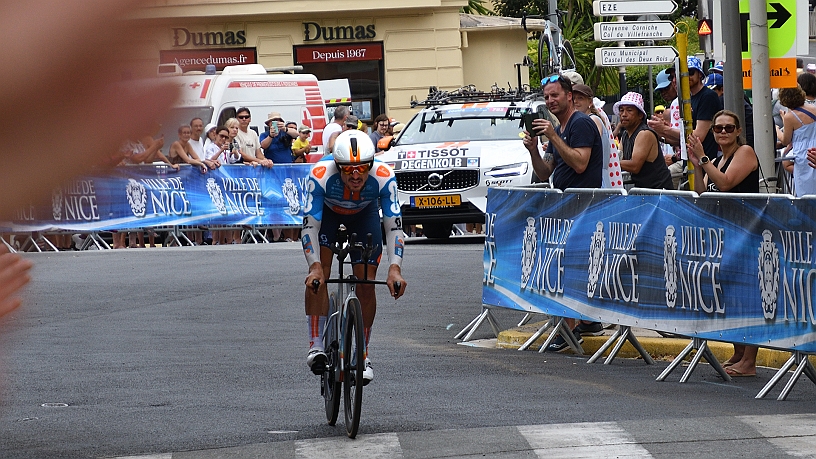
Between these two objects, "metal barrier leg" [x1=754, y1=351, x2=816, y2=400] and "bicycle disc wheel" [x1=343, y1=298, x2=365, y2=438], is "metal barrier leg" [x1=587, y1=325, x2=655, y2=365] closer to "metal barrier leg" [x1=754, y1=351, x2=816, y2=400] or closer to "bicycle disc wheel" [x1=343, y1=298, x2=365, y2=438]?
"metal barrier leg" [x1=754, y1=351, x2=816, y2=400]

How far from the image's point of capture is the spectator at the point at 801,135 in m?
12.1

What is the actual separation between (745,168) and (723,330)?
1268mm

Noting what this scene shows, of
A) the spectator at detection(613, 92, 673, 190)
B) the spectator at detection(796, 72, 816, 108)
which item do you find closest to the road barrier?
the spectator at detection(613, 92, 673, 190)

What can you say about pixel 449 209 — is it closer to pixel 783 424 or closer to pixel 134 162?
pixel 783 424

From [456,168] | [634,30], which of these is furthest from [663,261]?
[456,168]

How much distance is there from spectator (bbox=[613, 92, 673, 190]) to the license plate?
27.0 ft

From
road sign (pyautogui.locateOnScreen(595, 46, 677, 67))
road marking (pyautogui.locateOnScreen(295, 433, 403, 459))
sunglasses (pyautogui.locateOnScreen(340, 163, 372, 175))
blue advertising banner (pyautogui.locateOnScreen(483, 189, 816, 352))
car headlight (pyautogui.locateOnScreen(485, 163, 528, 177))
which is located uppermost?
road sign (pyautogui.locateOnScreen(595, 46, 677, 67))

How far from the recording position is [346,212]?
8008 mm

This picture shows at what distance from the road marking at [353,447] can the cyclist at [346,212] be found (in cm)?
67

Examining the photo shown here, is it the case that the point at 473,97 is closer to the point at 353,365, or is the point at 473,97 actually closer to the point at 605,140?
the point at 605,140

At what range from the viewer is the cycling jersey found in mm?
7793

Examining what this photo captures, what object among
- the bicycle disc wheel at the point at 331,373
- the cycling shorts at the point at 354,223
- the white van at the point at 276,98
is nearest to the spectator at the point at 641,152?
the cycling shorts at the point at 354,223

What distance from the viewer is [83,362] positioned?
10.2m

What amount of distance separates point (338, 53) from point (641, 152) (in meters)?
27.1
